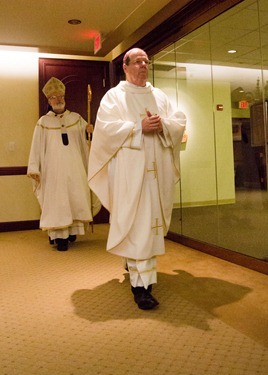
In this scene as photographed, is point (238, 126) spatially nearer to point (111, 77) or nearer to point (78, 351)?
point (111, 77)

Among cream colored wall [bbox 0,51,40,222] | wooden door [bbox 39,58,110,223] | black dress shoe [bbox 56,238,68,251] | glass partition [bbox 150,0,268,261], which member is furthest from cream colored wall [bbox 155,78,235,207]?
cream colored wall [bbox 0,51,40,222]

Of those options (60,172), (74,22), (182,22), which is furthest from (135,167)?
(74,22)

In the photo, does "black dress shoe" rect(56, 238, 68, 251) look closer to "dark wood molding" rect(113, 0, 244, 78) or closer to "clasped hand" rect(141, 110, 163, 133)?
"clasped hand" rect(141, 110, 163, 133)

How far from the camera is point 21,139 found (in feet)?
17.9

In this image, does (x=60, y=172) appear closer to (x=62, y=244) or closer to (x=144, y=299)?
(x=62, y=244)

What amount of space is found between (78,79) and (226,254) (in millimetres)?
3537

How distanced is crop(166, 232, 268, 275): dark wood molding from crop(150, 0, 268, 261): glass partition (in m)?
0.14

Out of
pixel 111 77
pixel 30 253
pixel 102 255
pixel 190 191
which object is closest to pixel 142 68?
pixel 102 255

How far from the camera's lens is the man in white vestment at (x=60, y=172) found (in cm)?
396

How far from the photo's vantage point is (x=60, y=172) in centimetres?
402

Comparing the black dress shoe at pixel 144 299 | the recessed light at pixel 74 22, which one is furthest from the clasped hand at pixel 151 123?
the recessed light at pixel 74 22

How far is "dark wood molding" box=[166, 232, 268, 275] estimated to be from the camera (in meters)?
2.95

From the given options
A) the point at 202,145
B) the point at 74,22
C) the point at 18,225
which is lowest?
the point at 18,225

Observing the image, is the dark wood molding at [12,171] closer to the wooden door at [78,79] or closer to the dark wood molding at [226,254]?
the wooden door at [78,79]
